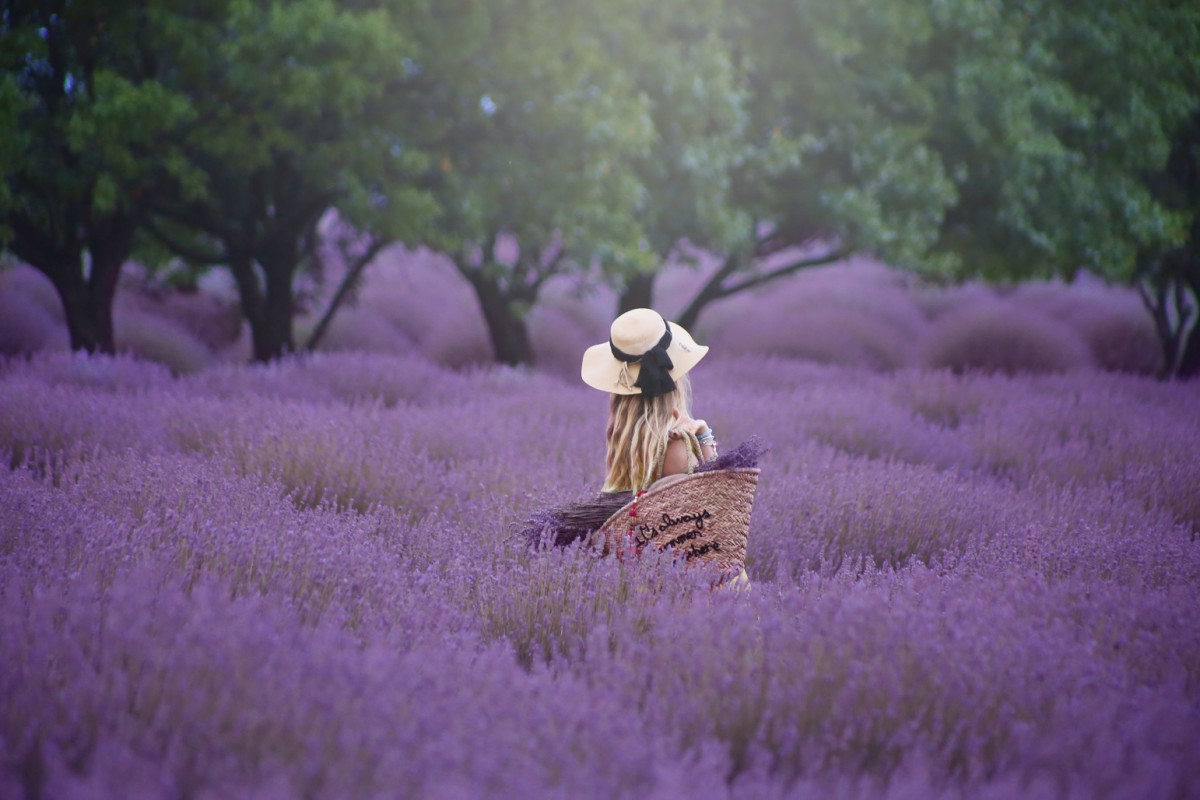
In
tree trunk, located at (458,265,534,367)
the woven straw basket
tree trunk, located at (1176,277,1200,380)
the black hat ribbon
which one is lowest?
the woven straw basket

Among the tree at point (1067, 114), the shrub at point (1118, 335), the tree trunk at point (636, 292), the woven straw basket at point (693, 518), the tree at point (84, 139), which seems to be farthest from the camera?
the shrub at point (1118, 335)

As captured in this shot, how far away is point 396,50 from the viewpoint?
7.80 meters

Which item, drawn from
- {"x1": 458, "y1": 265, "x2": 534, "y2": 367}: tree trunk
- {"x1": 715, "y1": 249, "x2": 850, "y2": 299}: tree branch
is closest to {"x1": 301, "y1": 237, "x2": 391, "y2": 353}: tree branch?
{"x1": 458, "y1": 265, "x2": 534, "y2": 367}: tree trunk

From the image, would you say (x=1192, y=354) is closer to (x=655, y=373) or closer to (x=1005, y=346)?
(x=1005, y=346)

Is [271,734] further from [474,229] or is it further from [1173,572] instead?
[474,229]

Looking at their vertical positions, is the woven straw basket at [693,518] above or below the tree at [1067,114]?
below

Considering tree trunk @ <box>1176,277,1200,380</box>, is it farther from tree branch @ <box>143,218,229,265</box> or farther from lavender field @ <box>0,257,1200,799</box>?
tree branch @ <box>143,218,229,265</box>

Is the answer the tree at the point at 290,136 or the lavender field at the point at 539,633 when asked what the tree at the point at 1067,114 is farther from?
the tree at the point at 290,136

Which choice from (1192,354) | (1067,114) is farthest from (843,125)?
(1192,354)

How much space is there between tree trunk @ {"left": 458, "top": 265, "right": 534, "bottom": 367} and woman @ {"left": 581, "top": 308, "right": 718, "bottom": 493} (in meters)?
7.69

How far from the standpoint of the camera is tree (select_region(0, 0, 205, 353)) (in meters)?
6.84

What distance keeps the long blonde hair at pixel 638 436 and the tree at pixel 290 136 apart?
17.4 ft

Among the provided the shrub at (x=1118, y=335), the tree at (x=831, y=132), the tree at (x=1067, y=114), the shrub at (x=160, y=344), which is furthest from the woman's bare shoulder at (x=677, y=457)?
the shrub at (x=1118, y=335)

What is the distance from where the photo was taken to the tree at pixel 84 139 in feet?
22.4
